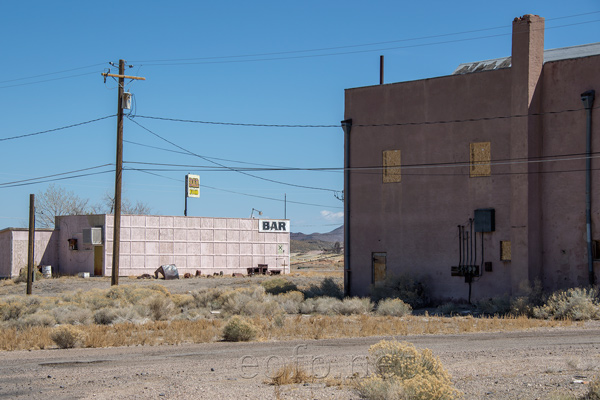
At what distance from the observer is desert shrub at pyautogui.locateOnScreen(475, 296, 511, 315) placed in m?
24.3

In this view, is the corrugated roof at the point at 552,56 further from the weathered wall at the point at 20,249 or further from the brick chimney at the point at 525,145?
the weathered wall at the point at 20,249

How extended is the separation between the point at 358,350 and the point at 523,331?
5.84m

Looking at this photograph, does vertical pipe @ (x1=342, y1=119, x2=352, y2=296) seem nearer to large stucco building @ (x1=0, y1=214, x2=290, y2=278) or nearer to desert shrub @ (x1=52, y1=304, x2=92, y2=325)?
desert shrub @ (x1=52, y1=304, x2=92, y2=325)

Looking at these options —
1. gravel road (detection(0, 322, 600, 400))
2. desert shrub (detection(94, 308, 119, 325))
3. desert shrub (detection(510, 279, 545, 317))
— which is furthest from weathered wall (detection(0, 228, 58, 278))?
gravel road (detection(0, 322, 600, 400))

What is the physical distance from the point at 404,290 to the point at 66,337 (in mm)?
14364

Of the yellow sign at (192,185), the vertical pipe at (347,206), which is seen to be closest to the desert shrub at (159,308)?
the vertical pipe at (347,206)

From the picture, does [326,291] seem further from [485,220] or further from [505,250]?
[505,250]

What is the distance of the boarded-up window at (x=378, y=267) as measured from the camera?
29703 mm

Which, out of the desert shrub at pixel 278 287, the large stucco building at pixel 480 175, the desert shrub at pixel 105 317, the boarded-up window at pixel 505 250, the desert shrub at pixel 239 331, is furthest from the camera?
the desert shrub at pixel 278 287

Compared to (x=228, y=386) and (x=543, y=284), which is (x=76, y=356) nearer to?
(x=228, y=386)

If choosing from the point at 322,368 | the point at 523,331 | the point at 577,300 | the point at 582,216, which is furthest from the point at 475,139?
the point at 322,368

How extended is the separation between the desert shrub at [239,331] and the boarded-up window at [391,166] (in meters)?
13.2

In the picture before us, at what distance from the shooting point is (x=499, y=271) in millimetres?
26172

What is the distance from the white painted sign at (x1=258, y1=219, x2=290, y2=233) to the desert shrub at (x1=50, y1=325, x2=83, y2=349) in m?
42.3
